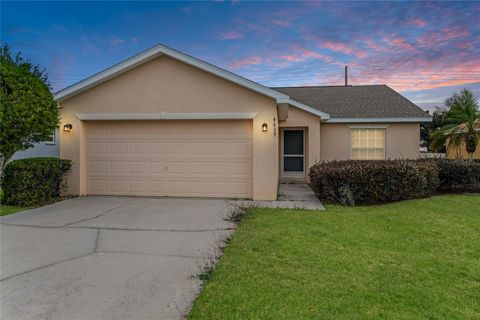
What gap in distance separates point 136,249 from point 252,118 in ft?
18.7

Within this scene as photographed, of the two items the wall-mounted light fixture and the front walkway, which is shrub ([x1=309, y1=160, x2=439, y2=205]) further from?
the wall-mounted light fixture

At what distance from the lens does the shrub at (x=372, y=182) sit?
8578 millimetres

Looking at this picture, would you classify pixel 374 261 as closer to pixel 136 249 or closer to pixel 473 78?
pixel 136 249

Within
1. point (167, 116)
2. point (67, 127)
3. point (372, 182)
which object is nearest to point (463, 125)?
point (372, 182)

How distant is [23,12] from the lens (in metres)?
11.0

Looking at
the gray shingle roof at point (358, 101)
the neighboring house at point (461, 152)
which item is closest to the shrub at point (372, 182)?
the gray shingle roof at point (358, 101)

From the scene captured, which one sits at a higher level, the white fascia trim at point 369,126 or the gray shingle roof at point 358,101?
the gray shingle roof at point 358,101

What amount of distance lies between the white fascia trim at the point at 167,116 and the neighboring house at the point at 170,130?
0.03 metres

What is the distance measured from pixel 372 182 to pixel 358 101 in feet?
26.0

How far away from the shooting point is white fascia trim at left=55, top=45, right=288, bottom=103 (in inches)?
359

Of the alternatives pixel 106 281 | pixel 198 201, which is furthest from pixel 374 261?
pixel 198 201

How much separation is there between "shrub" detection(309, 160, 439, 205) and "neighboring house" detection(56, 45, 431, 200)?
1.76 meters

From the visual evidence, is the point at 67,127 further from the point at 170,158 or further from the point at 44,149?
the point at 44,149

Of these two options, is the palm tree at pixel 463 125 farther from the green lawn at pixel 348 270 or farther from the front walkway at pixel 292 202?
the green lawn at pixel 348 270
